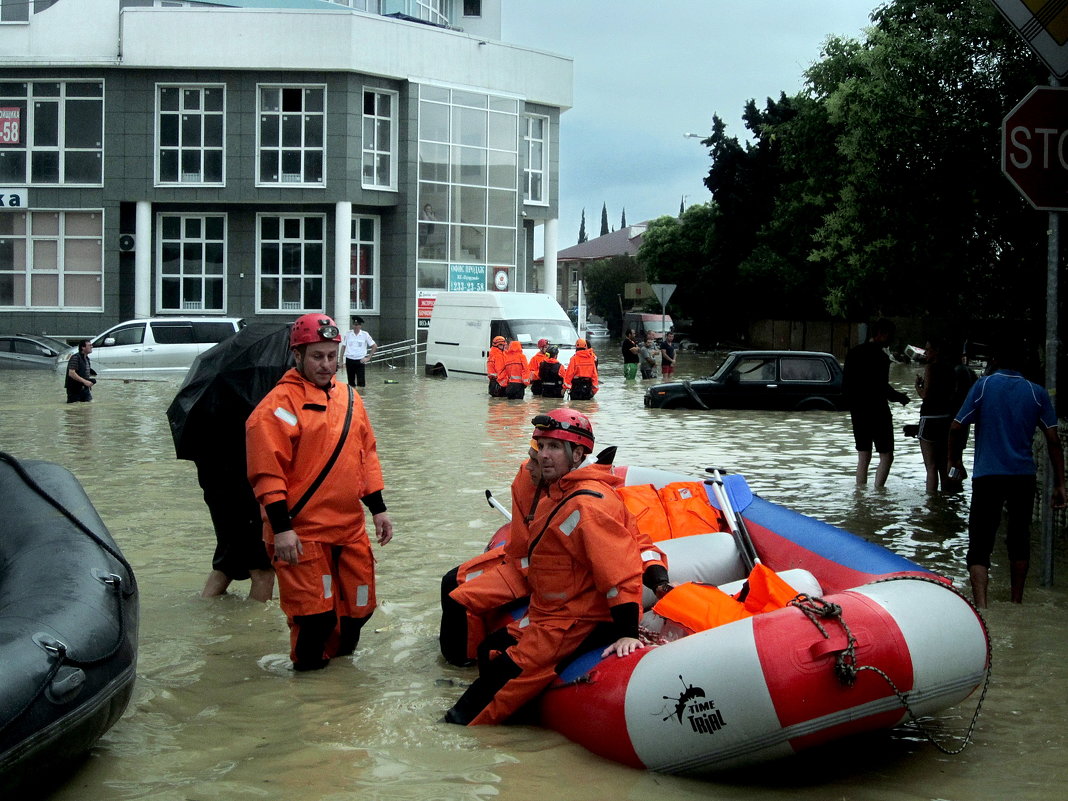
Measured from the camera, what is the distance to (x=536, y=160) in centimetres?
4684

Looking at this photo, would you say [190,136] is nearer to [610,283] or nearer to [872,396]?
[872,396]

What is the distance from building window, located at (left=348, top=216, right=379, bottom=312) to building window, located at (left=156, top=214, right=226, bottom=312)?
424cm

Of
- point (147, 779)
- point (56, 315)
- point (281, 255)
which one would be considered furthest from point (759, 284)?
point (147, 779)

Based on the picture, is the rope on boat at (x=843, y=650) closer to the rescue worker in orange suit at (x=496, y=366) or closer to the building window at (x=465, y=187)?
the rescue worker in orange suit at (x=496, y=366)

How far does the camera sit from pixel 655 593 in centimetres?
598

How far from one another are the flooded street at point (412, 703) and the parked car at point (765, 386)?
945 centimetres

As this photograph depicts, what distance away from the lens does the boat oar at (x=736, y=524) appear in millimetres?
7004

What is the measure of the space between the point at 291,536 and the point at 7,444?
494 inches

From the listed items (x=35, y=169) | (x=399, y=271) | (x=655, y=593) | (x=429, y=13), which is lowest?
(x=655, y=593)

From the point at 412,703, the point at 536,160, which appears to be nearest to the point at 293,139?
Answer: the point at 536,160

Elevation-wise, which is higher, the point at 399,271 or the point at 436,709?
the point at 399,271

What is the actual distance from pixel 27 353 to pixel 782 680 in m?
31.8

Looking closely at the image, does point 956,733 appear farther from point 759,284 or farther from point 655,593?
point 759,284

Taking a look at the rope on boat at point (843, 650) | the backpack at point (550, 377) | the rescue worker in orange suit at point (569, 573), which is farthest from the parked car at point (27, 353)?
the rope on boat at point (843, 650)
